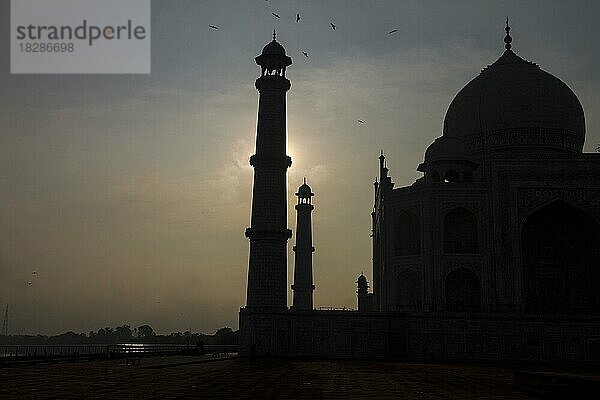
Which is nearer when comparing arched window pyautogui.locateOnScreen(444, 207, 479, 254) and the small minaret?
arched window pyautogui.locateOnScreen(444, 207, 479, 254)

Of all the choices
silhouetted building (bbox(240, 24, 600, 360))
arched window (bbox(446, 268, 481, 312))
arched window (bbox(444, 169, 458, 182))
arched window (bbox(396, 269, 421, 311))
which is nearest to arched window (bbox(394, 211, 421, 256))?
silhouetted building (bbox(240, 24, 600, 360))

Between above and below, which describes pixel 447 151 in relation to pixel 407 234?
above

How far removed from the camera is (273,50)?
33.8m

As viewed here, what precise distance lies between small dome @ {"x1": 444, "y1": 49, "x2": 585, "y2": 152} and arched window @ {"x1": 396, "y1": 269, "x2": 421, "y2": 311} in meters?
8.96

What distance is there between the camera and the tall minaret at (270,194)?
31594 mm

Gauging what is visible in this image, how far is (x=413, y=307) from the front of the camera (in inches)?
1430

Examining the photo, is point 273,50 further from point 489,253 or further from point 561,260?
point 561,260

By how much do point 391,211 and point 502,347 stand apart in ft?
30.7

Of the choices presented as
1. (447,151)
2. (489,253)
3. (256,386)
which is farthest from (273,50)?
(256,386)

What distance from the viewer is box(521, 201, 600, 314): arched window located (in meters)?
36.4

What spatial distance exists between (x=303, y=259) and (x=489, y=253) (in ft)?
52.6

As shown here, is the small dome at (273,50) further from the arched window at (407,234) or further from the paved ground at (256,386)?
the paved ground at (256,386)

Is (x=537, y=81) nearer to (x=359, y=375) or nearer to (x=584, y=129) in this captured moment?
(x=584, y=129)

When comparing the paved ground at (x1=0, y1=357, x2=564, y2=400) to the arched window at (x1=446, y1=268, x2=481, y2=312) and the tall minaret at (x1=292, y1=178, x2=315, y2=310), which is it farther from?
the tall minaret at (x1=292, y1=178, x2=315, y2=310)
